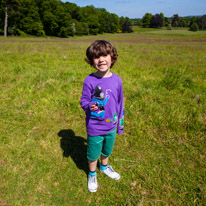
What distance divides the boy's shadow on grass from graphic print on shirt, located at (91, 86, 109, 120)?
134 cm

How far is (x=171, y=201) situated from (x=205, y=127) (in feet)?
7.15

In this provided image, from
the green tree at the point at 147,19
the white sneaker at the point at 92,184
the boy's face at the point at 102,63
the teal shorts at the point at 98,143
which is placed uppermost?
the green tree at the point at 147,19

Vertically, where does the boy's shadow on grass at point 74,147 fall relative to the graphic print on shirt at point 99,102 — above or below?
below

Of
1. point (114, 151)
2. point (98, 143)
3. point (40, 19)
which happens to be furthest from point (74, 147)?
point (40, 19)

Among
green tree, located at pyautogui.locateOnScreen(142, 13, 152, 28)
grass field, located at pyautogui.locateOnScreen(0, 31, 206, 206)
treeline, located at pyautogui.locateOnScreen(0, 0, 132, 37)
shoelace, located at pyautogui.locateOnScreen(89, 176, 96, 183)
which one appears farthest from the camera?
green tree, located at pyautogui.locateOnScreen(142, 13, 152, 28)

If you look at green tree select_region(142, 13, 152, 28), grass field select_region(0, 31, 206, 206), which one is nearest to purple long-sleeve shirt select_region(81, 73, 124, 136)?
grass field select_region(0, 31, 206, 206)

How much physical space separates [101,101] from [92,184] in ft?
4.63

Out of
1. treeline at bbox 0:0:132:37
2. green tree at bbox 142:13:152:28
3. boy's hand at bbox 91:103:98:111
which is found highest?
green tree at bbox 142:13:152:28

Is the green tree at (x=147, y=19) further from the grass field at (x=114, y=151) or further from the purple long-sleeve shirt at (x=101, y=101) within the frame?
the purple long-sleeve shirt at (x=101, y=101)

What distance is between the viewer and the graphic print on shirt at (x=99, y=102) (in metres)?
1.99

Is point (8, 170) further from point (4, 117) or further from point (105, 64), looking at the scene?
point (105, 64)

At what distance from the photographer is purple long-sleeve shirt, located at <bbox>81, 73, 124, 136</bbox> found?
2029 mm

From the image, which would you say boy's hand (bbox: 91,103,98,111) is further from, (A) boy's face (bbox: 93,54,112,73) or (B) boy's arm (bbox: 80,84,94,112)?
(A) boy's face (bbox: 93,54,112,73)

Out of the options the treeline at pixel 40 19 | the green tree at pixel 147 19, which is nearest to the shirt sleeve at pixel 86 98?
the treeline at pixel 40 19
